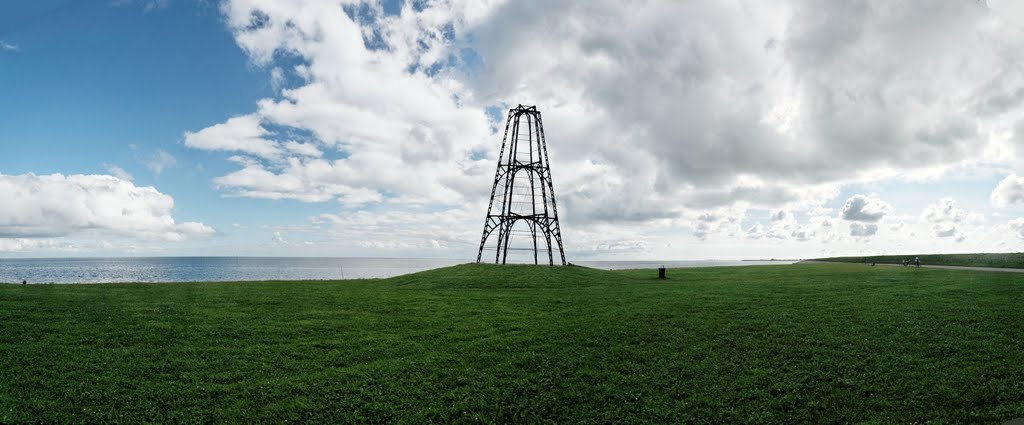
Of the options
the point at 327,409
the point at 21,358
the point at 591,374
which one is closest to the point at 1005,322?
the point at 591,374

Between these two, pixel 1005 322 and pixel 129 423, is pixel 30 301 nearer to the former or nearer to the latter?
pixel 129 423

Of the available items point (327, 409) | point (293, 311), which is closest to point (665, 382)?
point (327, 409)

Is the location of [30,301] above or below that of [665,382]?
above

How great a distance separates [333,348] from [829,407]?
1304 cm

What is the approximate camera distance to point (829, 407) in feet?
36.2

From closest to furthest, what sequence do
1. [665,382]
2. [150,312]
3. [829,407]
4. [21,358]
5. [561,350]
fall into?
[829,407] → [665,382] → [21,358] → [561,350] → [150,312]

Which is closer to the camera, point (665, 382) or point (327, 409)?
point (327, 409)

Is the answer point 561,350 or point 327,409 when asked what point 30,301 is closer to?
point 327,409

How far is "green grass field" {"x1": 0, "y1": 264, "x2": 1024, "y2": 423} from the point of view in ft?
36.1

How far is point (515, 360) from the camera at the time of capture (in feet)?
46.0

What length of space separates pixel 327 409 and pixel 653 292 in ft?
65.3

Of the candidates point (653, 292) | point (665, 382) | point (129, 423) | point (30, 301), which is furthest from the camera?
point (653, 292)

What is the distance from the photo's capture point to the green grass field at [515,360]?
36.1ft

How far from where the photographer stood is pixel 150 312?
64.2 ft
